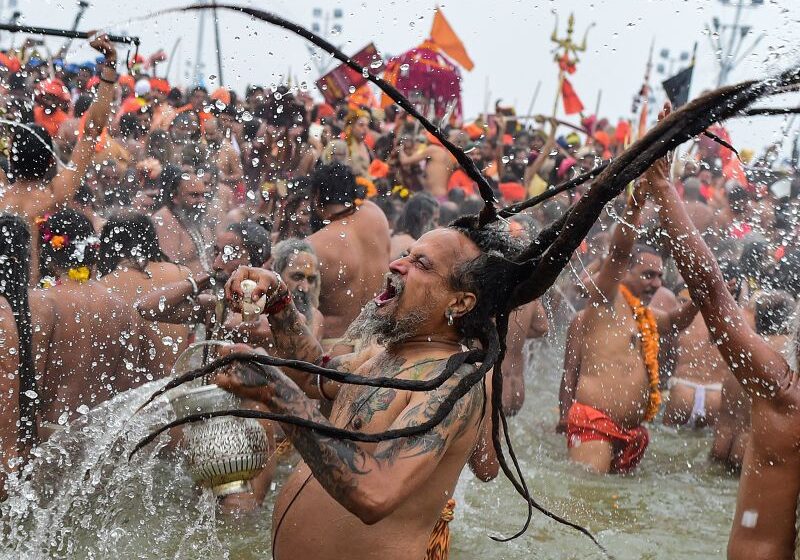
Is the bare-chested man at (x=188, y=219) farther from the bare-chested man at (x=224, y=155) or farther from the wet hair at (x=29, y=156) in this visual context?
the wet hair at (x=29, y=156)

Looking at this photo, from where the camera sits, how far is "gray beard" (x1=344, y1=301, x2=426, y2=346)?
8.86 feet

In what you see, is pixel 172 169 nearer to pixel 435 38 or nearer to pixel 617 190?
pixel 435 38

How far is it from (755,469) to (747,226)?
21.7ft

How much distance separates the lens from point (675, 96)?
503 centimetres

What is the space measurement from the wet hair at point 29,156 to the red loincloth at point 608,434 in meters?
3.45

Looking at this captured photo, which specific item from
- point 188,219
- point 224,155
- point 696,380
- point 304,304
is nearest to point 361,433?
point 304,304

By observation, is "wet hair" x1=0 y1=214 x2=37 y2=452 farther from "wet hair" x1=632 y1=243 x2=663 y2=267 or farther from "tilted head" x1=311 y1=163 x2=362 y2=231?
"wet hair" x1=632 y1=243 x2=663 y2=267

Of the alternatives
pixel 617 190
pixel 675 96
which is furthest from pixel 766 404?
pixel 675 96

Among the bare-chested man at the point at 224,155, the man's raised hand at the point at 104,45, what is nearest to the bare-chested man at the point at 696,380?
the bare-chested man at the point at 224,155

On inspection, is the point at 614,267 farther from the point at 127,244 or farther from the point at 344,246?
the point at 127,244

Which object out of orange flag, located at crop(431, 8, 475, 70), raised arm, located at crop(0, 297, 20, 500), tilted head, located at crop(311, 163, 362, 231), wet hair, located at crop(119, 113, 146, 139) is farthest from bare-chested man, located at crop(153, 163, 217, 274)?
orange flag, located at crop(431, 8, 475, 70)

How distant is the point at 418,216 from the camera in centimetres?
805

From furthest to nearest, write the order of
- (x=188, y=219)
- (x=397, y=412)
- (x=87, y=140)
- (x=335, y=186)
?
(x=188, y=219) < (x=335, y=186) < (x=87, y=140) < (x=397, y=412)

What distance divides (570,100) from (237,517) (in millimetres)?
7152
